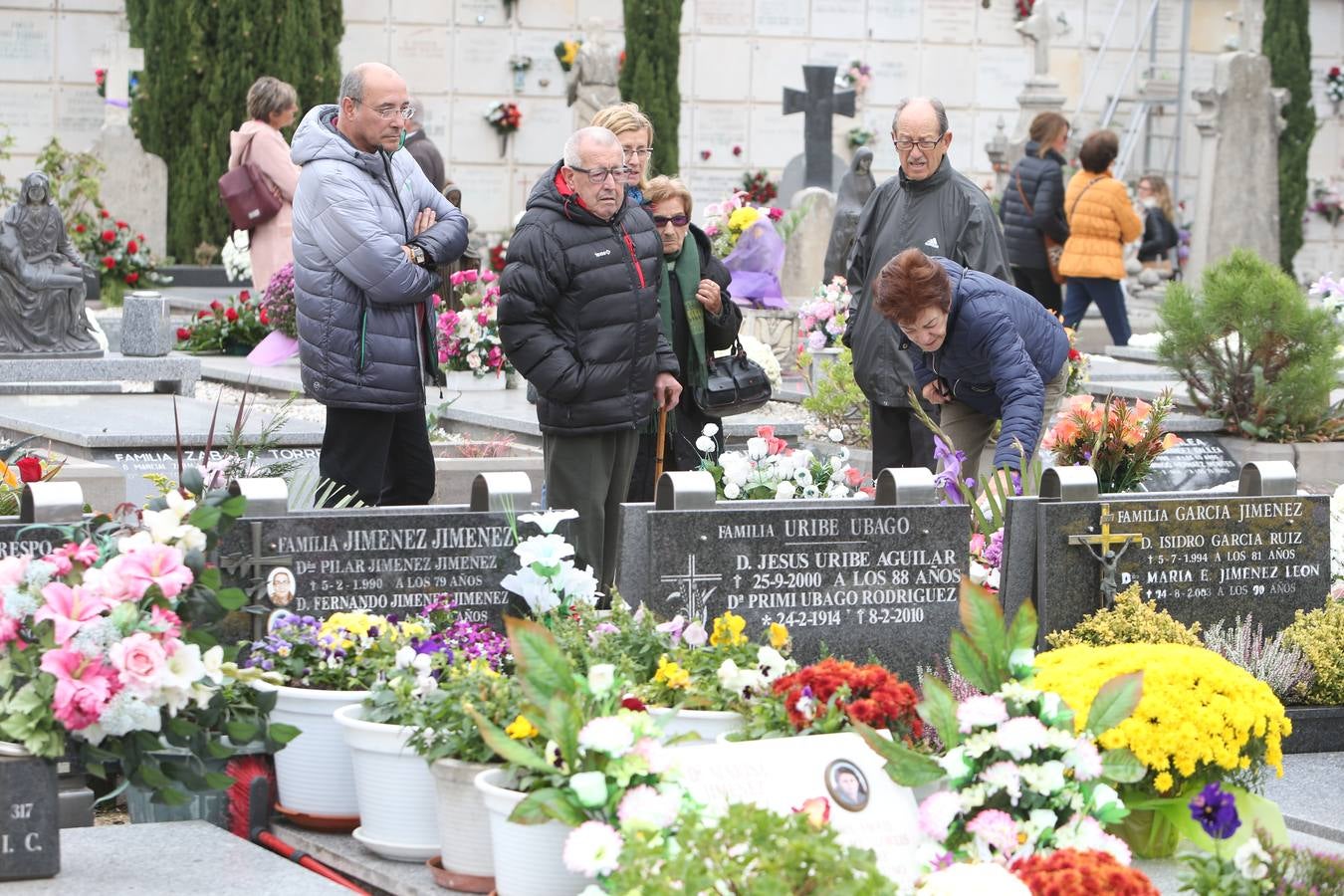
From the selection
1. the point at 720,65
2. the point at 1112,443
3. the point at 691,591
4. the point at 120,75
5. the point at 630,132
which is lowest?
the point at 691,591

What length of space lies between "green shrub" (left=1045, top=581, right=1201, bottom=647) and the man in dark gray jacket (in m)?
1.71

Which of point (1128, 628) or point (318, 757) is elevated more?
point (1128, 628)

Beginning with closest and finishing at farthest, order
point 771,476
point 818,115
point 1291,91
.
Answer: point 771,476, point 818,115, point 1291,91

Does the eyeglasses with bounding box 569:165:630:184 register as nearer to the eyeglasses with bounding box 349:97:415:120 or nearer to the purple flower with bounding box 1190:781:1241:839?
the eyeglasses with bounding box 349:97:415:120

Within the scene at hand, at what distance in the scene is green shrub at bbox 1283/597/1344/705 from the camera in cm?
504

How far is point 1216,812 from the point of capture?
3.76 meters

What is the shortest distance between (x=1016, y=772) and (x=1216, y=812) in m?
0.54

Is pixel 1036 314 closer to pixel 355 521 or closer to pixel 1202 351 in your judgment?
pixel 355 521

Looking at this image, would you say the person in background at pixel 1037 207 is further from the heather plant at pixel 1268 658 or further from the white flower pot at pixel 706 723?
the white flower pot at pixel 706 723

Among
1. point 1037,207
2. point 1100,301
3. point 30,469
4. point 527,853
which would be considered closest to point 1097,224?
point 1037,207

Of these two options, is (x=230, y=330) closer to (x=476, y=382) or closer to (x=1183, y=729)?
(x=476, y=382)

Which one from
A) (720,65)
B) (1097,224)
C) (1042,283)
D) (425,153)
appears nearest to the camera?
(425,153)

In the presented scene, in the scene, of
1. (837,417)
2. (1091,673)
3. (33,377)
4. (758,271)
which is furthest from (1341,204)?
(1091,673)

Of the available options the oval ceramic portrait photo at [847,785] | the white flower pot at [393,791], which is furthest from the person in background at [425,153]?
the oval ceramic portrait photo at [847,785]
